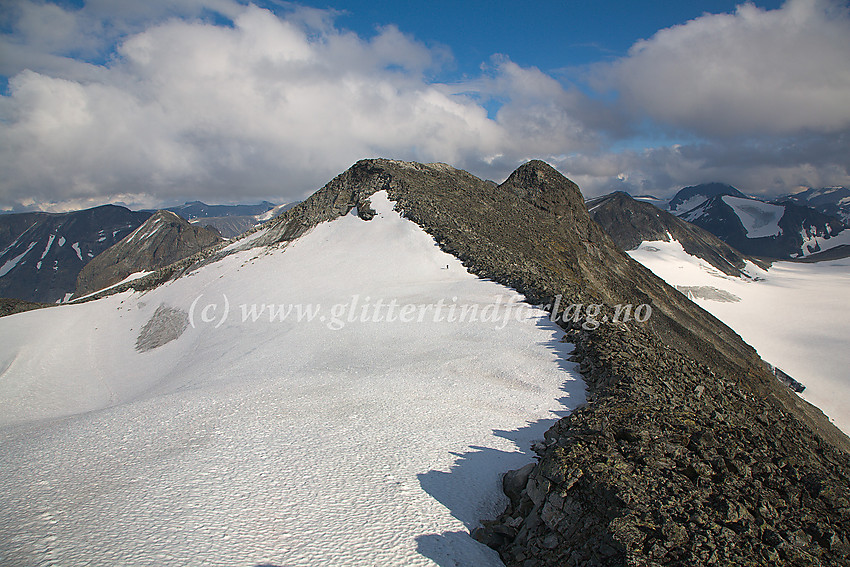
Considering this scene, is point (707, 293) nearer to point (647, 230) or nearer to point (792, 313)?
point (792, 313)

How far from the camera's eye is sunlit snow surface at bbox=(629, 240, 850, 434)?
51688mm

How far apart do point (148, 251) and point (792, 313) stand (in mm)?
208214

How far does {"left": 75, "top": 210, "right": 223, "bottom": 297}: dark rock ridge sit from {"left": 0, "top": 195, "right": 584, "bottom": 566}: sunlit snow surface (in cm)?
15874

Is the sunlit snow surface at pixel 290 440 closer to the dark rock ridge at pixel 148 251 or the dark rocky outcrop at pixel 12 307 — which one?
the dark rocky outcrop at pixel 12 307

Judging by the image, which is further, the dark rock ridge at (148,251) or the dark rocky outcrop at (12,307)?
the dark rock ridge at (148,251)

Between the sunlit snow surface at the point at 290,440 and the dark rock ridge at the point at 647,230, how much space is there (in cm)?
13004

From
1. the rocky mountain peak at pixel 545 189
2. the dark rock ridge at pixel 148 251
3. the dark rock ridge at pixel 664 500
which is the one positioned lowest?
the dark rock ridge at pixel 148 251

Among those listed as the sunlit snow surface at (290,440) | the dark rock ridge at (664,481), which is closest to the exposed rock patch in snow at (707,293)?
the sunlit snow surface at (290,440)

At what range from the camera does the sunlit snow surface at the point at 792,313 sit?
5169 cm

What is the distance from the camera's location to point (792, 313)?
85.4m

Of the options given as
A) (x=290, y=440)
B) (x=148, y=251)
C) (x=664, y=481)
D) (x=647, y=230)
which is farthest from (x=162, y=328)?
(x=148, y=251)

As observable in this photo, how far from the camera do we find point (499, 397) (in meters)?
11.6

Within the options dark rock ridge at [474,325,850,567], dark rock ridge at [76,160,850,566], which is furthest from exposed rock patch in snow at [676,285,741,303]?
dark rock ridge at [474,325,850,567]

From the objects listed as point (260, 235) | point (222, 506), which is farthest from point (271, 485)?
point (260, 235)
